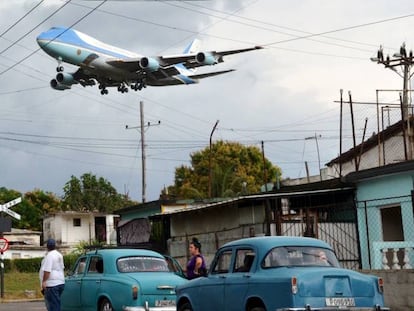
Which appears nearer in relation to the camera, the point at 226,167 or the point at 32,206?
the point at 226,167

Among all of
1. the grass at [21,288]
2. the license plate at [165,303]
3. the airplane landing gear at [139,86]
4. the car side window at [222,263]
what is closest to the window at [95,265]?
the license plate at [165,303]

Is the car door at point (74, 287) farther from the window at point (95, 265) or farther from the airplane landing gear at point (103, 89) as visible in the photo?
the airplane landing gear at point (103, 89)

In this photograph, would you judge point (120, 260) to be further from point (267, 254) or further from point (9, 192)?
point (9, 192)

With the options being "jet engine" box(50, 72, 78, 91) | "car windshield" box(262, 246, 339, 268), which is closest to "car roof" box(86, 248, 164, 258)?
"car windshield" box(262, 246, 339, 268)

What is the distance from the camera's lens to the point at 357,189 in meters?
21.7

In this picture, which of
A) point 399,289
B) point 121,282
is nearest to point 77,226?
point 399,289

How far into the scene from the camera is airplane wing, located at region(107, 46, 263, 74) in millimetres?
34531

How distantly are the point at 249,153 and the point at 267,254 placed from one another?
6635 centimetres

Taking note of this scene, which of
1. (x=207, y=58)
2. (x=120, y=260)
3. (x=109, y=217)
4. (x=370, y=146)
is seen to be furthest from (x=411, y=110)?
(x=109, y=217)

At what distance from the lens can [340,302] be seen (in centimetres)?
1070

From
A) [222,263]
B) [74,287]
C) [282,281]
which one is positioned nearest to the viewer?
[282,281]

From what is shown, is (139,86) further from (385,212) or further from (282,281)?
(282,281)

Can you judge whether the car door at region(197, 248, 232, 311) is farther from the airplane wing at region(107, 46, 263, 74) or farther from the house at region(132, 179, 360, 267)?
the airplane wing at region(107, 46, 263, 74)

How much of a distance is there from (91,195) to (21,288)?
198 ft
